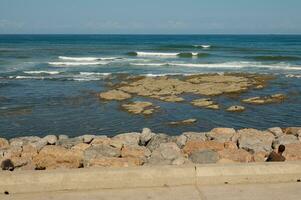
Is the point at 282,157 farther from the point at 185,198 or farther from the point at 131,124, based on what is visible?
the point at 131,124

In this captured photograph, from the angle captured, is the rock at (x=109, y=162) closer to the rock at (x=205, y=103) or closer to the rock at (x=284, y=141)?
the rock at (x=284, y=141)

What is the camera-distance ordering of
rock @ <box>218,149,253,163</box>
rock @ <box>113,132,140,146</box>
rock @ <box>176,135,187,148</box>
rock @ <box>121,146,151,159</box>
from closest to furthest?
rock @ <box>218,149,253,163</box> < rock @ <box>121,146,151,159</box> < rock @ <box>176,135,187,148</box> < rock @ <box>113,132,140,146</box>

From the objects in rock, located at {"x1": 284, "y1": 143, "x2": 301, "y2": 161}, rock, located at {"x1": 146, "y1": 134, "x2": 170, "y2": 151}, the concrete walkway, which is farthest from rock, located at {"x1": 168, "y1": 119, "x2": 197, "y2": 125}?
the concrete walkway

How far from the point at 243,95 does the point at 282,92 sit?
2544 millimetres

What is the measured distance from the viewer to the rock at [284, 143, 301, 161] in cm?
836

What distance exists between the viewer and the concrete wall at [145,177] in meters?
5.63

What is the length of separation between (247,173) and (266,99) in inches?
671

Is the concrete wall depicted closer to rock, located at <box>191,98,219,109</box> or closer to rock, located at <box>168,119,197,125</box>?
rock, located at <box>168,119,197,125</box>

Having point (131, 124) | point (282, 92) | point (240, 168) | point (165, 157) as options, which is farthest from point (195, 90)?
point (240, 168)

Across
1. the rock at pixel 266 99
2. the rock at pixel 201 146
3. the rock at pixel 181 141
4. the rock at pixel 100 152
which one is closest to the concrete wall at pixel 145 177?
the rock at pixel 100 152

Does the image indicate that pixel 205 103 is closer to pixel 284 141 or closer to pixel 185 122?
pixel 185 122

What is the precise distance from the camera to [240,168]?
233 inches

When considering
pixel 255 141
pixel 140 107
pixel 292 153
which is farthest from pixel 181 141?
pixel 140 107

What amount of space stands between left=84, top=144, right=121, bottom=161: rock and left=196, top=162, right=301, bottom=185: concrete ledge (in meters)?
3.43
